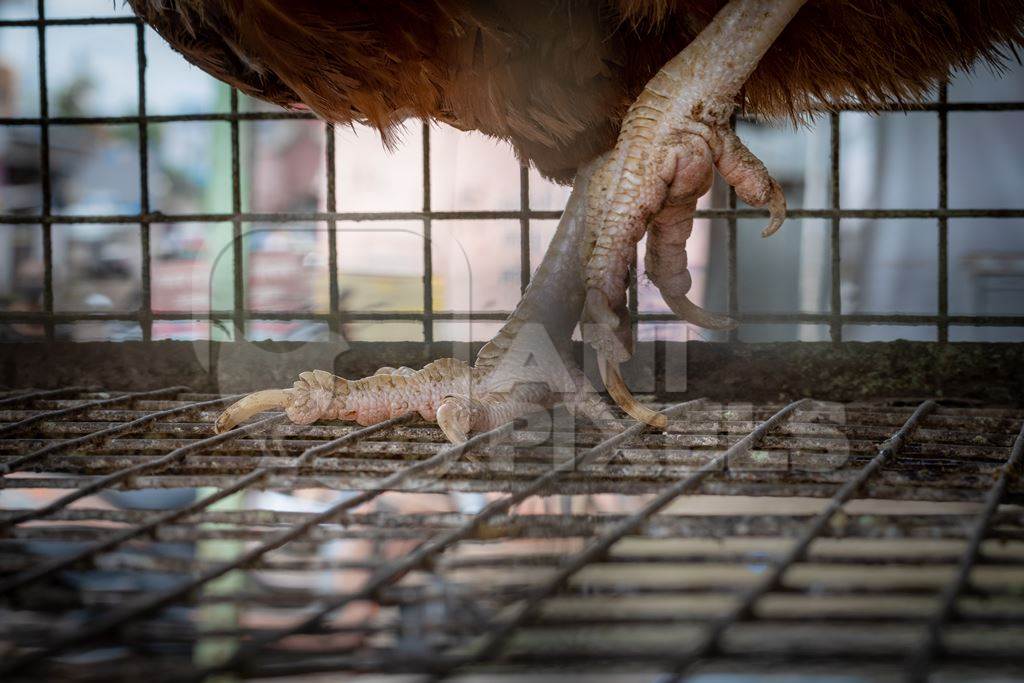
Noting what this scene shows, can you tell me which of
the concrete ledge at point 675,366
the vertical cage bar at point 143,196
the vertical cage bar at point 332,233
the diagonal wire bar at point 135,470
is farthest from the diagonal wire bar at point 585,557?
the vertical cage bar at point 143,196

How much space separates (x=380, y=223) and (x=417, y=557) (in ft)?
4.80

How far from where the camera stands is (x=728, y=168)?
1.49 m

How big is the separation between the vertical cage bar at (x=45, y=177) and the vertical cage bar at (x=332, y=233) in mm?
596

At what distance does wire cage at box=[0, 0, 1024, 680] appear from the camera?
720 mm

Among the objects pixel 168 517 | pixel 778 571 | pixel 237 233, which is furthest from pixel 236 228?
pixel 778 571

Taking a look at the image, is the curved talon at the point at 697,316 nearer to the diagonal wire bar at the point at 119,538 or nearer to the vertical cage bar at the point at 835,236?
the vertical cage bar at the point at 835,236

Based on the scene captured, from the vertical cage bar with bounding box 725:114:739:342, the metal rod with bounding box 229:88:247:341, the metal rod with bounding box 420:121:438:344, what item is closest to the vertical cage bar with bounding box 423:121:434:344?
the metal rod with bounding box 420:121:438:344

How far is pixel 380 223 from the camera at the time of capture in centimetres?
228

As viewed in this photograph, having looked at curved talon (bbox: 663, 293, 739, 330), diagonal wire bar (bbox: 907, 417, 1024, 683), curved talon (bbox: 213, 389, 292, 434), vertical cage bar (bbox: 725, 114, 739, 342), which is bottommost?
diagonal wire bar (bbox: 907, 417, 1024, 683)

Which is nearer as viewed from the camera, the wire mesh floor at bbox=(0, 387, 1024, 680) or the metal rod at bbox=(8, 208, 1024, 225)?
the wire mesh floor at bbox=(0, 387, 1024, 680)

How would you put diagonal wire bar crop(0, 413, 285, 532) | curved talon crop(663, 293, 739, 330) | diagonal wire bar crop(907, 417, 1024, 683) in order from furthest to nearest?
1. curved talon crop(663, 293, 739, 330)
2. diagonal wire bar crop(0, 413, 285, 532)
3. diagonal wire bar crop(907, 417, 1024, 683)

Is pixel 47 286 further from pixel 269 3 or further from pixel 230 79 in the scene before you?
pixel 269 3

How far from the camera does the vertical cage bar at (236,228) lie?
2217 millimetres

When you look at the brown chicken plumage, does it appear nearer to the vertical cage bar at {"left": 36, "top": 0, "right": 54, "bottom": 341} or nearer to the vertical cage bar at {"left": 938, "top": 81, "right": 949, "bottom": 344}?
the vertical cage bar at {"left": 938, "top": 81, "right": 949, "bottom": 344}
